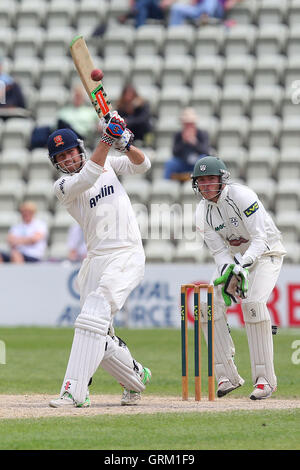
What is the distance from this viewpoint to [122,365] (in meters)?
7.17

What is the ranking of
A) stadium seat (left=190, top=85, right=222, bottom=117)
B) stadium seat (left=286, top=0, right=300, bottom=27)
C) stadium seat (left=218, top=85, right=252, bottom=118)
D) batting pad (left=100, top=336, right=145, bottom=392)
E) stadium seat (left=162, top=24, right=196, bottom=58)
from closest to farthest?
batting pad (left=100, top=336, right=145, bottom=392), stadium seat (left=218, top=85, right=252, bottom=118), stadium seat (left=190, top=85, right=222, bottom=117), stadium seat (left=286, top=0, right=300, bottom=27), stadium seat (left=162, top=24, right=196, bottom=58)

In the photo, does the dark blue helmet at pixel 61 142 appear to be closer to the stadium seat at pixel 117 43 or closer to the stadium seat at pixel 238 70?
the stadium seat at pixel 238 70

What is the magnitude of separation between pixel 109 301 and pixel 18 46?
13.0 metres

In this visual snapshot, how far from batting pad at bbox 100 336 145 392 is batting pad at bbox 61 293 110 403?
18 cm

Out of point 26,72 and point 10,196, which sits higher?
point 26,72

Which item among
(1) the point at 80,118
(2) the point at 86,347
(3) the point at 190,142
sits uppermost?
(1) the point at 80,118

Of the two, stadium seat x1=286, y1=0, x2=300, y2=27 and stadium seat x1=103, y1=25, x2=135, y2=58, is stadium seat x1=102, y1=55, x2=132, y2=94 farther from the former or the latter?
stadium seat x1=286, y1=0, x2=300, y2=27

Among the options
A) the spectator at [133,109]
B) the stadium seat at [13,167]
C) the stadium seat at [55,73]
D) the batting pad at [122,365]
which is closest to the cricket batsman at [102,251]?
the batting pad at [122,365]

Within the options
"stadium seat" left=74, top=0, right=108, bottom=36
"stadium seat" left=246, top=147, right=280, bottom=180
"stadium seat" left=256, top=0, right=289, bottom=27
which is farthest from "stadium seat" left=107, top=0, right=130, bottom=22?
"stadium seat" left=246, top=147, right=280, bottom=180

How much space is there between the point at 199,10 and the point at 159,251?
513 centimetres

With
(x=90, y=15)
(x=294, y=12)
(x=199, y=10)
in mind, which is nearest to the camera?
(x=294, y=12)

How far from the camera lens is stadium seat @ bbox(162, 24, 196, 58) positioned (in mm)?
18094

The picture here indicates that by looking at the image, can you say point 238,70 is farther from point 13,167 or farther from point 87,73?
point 87,73

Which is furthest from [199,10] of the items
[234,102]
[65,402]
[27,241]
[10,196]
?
[65,402]
